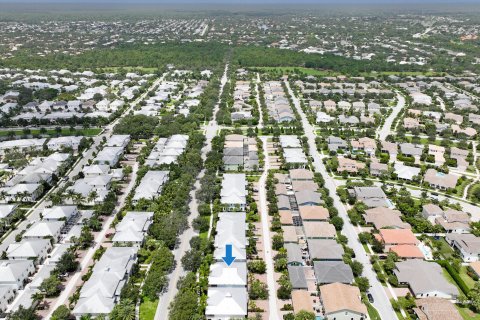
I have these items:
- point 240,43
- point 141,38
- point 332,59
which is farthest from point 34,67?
point 332,59

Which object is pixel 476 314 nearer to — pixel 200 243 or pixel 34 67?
pixel 200 243

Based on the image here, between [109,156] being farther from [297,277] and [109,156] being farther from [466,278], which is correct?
[466,278]

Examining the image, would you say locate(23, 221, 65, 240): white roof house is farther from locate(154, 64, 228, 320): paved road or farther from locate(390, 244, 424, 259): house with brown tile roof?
locate(390, 244, 424, 259): house with brown tile roof

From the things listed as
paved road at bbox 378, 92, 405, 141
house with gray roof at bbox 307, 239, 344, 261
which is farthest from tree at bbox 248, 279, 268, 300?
paved road at bbox 378, 92, 405, 141

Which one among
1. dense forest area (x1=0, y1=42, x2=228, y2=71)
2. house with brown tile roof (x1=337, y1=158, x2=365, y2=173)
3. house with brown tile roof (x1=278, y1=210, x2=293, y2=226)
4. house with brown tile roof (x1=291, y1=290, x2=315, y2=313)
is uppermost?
dense forest area (x1=0, y1=42, x2=228, y2=71)

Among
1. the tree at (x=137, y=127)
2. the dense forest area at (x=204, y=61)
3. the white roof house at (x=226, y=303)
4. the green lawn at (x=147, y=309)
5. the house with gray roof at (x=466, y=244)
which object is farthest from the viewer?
the dense forest area at (x=204, y=61)

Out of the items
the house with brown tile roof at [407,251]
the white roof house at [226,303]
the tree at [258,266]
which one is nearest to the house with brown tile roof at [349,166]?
the house with brown tile roof at [407,251]

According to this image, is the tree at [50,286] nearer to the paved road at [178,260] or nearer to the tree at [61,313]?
the tree at [61,313]
